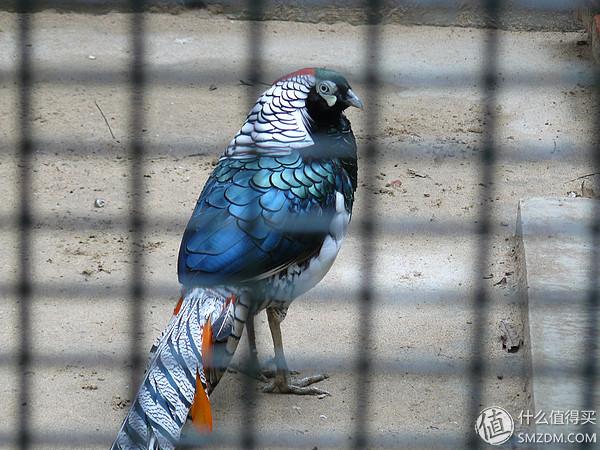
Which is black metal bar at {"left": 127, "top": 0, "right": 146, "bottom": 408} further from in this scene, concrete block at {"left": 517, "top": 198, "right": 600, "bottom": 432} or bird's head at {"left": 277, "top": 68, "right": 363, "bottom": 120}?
concrete block at {"left": 517, "top": 198, "right": 600, "bottom": 432}

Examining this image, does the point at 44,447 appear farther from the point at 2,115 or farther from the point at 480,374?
the point at 2,115

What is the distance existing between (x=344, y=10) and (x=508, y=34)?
0.81 meters


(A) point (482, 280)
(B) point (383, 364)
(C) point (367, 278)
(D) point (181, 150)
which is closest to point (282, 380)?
(B) point (383, 364)

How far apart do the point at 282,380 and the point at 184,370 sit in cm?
50

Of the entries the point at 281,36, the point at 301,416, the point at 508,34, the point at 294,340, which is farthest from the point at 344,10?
the point at 301,416

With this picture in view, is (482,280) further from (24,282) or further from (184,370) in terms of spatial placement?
(24,282)

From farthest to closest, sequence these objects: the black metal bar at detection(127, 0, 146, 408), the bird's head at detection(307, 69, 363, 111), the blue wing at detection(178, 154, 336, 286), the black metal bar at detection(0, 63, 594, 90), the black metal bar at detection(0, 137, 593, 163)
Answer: the black metal bar at detection(0, 63, 594, 90) < the black metal bar at detection(0, 137, 593, 163) < the bird's head at detection(307, 69, 363, 111) < the black metal bar at detection(127, 0, 146, 408) < the blue wing at detection(178, 154, 336, 286)

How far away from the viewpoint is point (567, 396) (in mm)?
2656

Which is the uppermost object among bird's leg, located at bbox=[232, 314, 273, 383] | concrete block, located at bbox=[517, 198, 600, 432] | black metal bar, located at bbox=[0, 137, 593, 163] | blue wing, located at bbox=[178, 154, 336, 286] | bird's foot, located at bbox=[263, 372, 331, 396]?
black metal bar, located at bbox=[0, 137, 593, 163]

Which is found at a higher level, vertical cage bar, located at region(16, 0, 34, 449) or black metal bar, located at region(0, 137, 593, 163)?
black metal bar, located at region(0, 137, 593, 163)

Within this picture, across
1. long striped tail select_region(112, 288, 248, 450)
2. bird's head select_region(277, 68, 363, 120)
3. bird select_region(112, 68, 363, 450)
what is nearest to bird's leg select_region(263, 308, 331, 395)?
bird select_region(112, 68, 363, 450)

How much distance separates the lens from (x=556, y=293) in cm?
317

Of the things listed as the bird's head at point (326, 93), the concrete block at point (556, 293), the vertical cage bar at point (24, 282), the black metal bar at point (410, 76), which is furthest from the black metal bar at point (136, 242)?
the concrete block at point (556, 293)

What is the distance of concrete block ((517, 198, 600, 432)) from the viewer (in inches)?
107
